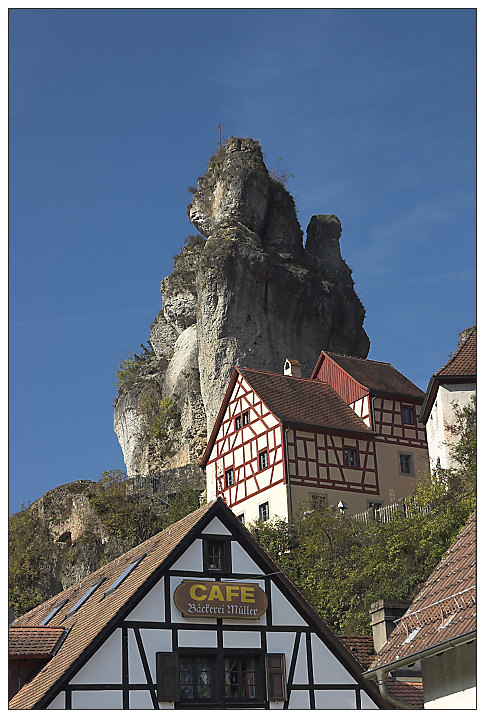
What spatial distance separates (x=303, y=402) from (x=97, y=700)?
24981 millimetres

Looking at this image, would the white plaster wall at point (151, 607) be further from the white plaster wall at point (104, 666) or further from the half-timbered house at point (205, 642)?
the white plaster wall at point (104, 666)

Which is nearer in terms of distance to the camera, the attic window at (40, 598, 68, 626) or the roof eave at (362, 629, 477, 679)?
the roof eave at (362, 629, 477, 679)

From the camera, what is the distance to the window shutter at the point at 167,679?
16250 millimetres

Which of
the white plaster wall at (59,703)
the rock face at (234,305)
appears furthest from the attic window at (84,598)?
the rock face at (234,305)

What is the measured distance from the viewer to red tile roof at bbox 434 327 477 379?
3388 cm

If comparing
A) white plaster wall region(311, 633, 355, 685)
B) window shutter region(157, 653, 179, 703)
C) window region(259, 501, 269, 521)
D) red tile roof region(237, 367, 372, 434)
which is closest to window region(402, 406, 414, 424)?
red tile roof region(237, 367, 372, 434)

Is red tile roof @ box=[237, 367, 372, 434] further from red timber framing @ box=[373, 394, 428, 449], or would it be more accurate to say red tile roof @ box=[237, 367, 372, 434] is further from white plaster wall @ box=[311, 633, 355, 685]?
white plaster wall @ box=[311, 633, 355, 685]

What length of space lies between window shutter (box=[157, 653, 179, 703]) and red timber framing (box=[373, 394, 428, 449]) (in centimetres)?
2429

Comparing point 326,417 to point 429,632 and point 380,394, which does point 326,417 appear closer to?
point 380,394

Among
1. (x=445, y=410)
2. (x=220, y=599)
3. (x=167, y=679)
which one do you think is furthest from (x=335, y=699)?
(x=445, y=410)

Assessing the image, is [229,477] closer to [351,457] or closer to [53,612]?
[351,457]
